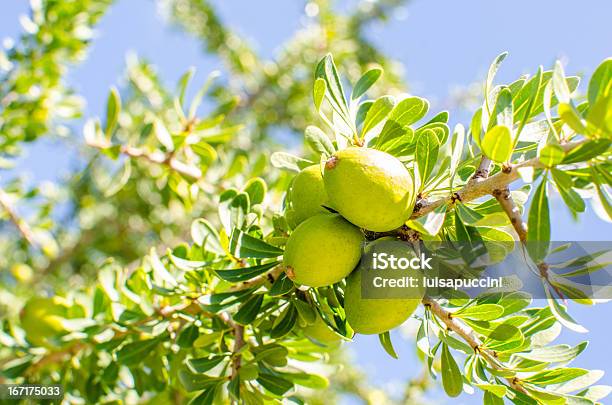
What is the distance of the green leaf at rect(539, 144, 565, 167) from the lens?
3.69 ft

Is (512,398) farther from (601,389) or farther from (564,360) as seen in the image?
(601,389)

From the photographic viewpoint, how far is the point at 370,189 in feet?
3.97

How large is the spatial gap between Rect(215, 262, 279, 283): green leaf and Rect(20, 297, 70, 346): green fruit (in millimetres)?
1211

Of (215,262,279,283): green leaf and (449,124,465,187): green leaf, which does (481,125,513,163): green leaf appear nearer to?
(449,124,465,187): green leaf

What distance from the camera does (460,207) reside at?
4.13 ft

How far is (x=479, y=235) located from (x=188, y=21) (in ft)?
16.9

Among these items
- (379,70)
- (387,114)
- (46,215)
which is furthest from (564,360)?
(46,215)

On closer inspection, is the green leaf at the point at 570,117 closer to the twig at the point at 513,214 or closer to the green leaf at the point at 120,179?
the twig at the point at 513,214

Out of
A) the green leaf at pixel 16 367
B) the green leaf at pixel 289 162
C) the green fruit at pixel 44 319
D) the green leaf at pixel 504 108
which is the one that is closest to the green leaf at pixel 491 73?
the green leaf at pixel 504 108

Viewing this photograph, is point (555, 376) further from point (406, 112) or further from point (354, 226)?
point (406, 112)

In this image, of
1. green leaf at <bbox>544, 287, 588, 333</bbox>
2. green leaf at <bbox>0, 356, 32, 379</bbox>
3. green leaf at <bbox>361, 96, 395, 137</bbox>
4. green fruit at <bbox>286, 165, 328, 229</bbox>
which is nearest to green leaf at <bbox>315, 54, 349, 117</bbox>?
green leaf at <bbox>361, 96, 395, 137</bbox>

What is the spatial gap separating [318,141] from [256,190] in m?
0.41

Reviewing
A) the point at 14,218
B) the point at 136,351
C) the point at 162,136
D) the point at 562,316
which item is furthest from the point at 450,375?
the point at 14,218

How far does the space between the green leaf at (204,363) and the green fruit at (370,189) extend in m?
0.75
